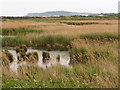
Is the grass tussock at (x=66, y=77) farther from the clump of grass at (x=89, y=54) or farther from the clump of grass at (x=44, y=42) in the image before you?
the clump of grass at (x=44, y=42)

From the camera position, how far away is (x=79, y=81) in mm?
6332

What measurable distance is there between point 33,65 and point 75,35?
803 cm

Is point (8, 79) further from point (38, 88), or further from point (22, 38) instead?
point (22, 38)

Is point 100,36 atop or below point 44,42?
atop

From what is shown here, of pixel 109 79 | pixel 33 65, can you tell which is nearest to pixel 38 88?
pixel 109 79

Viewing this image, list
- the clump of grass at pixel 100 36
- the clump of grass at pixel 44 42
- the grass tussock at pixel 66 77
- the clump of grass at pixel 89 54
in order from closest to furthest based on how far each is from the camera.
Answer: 1. the grass tussock at pixel 66 77
2. the clump of grass at pixel 89 54
3. the clump of grass at pixel 100 36
4. the clump of grass at pixel 44 42

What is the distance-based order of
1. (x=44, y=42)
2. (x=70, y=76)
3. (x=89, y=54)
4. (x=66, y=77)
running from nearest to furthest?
(x=66, y=77) < (x=70, y=76) < (x=89, y=54) < (x=44, y=42)

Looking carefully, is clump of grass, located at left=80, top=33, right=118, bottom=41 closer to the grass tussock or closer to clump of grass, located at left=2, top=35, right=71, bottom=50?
clump of grass, located at left=2, top=35, right=71, bottom=50

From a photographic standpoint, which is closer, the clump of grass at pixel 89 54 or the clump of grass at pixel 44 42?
the clump of grass at pixel 89 54

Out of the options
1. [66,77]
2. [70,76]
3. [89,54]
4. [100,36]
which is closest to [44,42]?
[100,36]

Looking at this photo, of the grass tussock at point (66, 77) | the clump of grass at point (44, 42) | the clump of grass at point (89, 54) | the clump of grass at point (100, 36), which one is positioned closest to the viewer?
the grass tussock at point (66, 77)

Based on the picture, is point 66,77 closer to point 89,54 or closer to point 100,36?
point 89,54

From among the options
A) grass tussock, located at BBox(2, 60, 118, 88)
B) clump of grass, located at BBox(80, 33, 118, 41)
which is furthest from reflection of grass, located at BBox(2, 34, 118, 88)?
clump of grass, located at BBox(80, 33, 118, 41)

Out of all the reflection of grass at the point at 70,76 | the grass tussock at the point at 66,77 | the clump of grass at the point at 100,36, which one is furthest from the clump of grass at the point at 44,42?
the grass tussock at the point at 66,77
